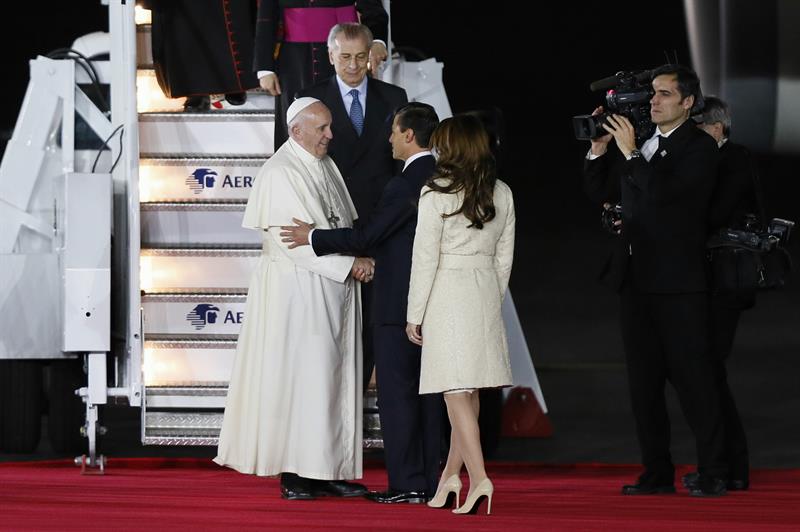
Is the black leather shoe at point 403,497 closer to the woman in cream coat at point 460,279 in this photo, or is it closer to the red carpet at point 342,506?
the red carpet at point 342,506

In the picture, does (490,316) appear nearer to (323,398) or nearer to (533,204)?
(323,398)

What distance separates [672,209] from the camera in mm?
5746

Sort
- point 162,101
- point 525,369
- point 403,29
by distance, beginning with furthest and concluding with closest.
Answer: point 403,29 < point 525,369 < point 162,101

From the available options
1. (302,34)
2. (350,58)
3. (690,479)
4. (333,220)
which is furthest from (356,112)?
(690,479)

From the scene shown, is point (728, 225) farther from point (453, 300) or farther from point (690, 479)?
point (453, 300)

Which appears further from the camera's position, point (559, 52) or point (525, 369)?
point (559, 52)

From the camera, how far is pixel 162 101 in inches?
282

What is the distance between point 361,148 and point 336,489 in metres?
1.41

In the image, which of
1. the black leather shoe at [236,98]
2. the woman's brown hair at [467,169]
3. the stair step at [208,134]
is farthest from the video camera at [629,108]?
the black leather shoe at [236,98]

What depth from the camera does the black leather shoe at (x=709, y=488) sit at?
18.6 ft

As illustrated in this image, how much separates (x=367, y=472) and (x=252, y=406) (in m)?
1.40

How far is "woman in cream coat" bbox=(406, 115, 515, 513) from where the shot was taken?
16.7ft

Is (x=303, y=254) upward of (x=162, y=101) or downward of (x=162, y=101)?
downward

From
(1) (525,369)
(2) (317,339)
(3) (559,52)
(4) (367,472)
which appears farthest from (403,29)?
(2) (317,339)
